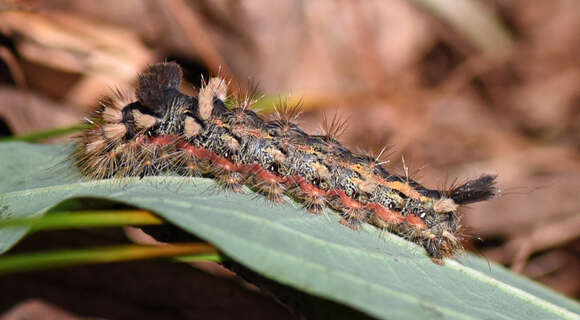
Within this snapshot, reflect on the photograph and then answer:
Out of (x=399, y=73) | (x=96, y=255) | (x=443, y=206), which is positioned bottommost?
(x=96, y=255)

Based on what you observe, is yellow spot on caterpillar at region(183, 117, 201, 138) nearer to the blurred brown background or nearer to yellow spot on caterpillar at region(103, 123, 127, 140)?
yellow spot on caterpillar at region(103, 123, 127, 140)

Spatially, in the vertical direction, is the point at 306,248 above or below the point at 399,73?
below

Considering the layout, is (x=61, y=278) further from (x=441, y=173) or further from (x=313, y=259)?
(x=441, y=173)

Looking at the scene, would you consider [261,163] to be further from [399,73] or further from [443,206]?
[399,73]

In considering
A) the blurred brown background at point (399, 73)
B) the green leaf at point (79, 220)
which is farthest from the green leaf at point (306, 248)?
the blurred brown background at point (399, 73)

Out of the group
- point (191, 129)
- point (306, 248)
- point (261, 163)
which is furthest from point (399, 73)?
point (306, 248)

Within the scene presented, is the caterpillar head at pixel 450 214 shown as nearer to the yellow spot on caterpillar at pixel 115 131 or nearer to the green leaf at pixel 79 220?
the green leaf at pixel 79 220
